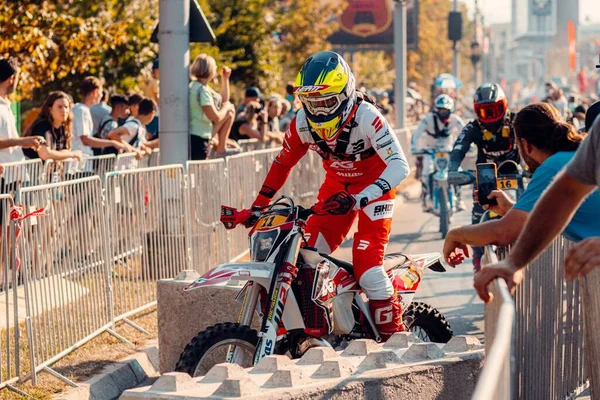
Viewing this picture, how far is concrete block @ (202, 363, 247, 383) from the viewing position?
5152 millimetres

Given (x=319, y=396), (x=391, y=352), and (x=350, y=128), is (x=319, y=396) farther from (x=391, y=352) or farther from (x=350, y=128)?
(x=350, y=128)

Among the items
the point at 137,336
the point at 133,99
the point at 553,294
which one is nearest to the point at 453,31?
the point at 133,99

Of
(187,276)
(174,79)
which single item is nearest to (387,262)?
(187,276)

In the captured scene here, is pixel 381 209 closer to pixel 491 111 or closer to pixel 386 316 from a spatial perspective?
pixel 386 316

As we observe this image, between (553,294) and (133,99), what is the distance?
9591 mm

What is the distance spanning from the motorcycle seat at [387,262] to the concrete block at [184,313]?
1.03 m

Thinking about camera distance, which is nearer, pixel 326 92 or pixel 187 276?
pixel 326 92

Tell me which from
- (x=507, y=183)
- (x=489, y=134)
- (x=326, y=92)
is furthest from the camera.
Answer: (x=489, y=134)

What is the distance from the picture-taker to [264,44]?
90.0 feet

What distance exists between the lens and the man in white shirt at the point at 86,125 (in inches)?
495

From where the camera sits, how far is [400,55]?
25859 mm

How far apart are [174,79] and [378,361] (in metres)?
6.31

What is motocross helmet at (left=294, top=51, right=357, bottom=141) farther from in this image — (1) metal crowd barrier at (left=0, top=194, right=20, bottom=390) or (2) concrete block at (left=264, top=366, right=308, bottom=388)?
(2) concrete block at (left=264, top=366, right=308, bottom=388)

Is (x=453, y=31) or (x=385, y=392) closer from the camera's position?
(x=385, y=392)
